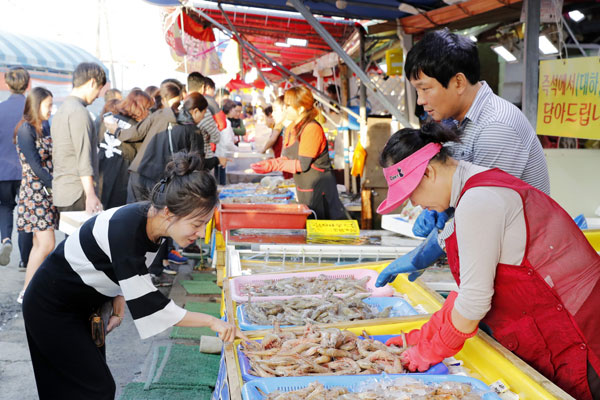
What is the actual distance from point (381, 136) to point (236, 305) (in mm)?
4818

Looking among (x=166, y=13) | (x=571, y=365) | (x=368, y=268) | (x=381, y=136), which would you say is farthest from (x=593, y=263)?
(x=166, y=13)

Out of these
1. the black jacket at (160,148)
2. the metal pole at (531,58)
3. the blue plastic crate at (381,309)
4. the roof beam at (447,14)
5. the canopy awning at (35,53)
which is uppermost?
the canopy awning at (35,53)

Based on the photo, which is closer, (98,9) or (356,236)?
(356,236)

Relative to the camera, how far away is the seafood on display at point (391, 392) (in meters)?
1.64

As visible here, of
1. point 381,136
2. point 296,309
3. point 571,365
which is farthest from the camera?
point 381,136

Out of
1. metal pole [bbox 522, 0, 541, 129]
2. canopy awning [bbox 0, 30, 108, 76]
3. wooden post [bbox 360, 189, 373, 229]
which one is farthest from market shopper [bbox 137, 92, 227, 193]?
canopy awning [bbox 0, 30, 108, 76]

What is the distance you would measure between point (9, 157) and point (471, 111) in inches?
220

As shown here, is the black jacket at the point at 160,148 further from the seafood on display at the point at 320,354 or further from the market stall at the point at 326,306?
the seafood on display at the point at 320,354

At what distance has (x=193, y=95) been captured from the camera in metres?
5.09

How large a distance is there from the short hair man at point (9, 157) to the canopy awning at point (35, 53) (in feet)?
28.0

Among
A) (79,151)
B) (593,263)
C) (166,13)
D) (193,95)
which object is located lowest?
(593,263)

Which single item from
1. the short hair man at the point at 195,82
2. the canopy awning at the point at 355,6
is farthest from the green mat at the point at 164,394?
the short hair man at the point at 195,82

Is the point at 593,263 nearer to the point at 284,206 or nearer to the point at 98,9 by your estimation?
the point at 284,206

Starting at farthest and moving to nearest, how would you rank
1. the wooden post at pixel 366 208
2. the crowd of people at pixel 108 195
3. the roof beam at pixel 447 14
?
the wooden post at pixel 366 208 → the roof beam at pixel 447 14 → the crowd of people at pixel 108 195
